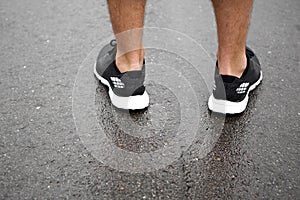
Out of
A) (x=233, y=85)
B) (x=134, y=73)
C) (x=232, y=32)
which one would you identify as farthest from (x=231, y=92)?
(x=134, y=73)

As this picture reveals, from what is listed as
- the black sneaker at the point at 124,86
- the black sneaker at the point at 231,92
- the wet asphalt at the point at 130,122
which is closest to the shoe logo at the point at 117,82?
the black sneaker at the point at 124,86

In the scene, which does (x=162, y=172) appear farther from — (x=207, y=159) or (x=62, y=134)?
(x=62, y=134)

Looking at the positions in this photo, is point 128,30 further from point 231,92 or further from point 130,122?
point 231,92

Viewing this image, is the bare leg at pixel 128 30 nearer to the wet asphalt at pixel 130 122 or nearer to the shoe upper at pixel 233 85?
the wet asphalt at pixel 130 122

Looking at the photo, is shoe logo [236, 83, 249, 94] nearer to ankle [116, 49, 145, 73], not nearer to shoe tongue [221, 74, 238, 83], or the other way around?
shoe tongue [221, 74, 238, 83]

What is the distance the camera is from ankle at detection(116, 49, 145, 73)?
1853mm

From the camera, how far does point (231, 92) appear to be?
1858 millimetres

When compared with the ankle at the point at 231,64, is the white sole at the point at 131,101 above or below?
below

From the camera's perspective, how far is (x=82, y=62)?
88.0 inches

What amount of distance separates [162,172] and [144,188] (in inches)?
4.4

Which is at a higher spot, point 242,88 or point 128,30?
point 128,30

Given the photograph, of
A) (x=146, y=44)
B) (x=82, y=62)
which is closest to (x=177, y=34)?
(x=146, y=44)

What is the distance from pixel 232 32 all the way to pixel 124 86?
55cm

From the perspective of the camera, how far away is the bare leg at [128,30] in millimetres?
1698
